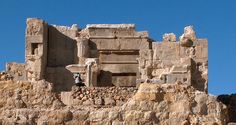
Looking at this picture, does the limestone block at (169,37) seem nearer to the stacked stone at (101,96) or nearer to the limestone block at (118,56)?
the limestone block at (118,56)

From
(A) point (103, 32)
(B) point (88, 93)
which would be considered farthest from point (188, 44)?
(B) point (88, 93)

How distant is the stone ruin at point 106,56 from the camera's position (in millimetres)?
21969

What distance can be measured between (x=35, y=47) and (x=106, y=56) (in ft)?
8.81

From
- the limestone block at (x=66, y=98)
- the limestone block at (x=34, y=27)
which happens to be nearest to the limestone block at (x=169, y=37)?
the limestone block at (x=34, y=27)

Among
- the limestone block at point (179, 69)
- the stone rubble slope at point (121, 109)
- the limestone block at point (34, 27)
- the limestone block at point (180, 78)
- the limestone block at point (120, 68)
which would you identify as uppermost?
the limestone block at point (34, 27)

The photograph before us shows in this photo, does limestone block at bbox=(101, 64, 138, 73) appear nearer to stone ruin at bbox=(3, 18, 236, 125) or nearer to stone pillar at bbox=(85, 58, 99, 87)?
stone ruin at bbox=(3, 18, 236, 125)

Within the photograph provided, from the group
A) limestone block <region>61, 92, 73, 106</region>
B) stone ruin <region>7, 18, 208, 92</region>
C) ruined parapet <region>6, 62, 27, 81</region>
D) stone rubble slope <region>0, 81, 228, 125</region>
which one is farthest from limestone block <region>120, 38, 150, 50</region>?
stone rubble slope <region>0, 81, 228, 125</region>

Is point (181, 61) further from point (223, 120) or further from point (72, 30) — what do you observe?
point (223, 120)

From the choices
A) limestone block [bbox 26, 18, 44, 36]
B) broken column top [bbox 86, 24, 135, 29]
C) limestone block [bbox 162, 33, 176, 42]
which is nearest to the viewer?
limestone block [bbox 26, 18, 44, 36]

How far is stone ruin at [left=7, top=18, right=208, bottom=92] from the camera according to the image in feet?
72.1

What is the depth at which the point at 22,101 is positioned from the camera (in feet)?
39.9

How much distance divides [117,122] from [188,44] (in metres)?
11.3

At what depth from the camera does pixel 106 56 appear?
23.8 meters

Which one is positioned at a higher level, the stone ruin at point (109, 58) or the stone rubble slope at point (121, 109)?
the stone ruin at point (109, 58)
